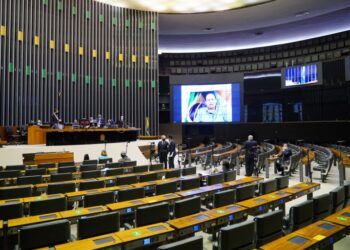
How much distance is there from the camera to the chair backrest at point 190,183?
5.33 meters

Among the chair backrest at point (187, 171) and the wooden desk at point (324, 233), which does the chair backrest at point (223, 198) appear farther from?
the chair backrest at point (187, 171)

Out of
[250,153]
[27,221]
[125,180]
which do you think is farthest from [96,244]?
[250,153]

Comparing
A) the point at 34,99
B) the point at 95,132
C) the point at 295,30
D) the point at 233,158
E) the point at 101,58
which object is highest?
the point at 295,30

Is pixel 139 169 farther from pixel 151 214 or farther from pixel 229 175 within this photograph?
pixel 151 214

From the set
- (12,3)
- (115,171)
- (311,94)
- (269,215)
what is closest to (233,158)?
(115,171)

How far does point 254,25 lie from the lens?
1941 centimetres

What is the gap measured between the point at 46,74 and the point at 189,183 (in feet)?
39.9

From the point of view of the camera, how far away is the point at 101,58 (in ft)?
54.7

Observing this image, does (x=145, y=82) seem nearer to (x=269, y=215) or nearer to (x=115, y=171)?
(x=115, y=171)

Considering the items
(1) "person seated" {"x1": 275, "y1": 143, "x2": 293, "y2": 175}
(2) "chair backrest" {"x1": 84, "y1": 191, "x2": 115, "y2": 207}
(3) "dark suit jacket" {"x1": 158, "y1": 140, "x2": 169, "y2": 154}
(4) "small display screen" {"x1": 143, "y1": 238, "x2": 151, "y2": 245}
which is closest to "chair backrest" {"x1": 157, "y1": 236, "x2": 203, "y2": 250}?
(4) "small display screen" {"x1": 143, "y1": 238, "x2": 151, "y2": 245}

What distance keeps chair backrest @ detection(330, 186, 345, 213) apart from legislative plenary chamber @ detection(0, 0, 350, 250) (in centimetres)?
2

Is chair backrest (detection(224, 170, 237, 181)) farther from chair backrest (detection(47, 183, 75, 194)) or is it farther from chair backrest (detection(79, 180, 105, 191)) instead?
chair backrest (detection(47, 183, 75, 194))

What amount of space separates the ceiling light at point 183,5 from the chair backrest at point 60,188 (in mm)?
13476

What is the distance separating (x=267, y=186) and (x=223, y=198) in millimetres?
1142
